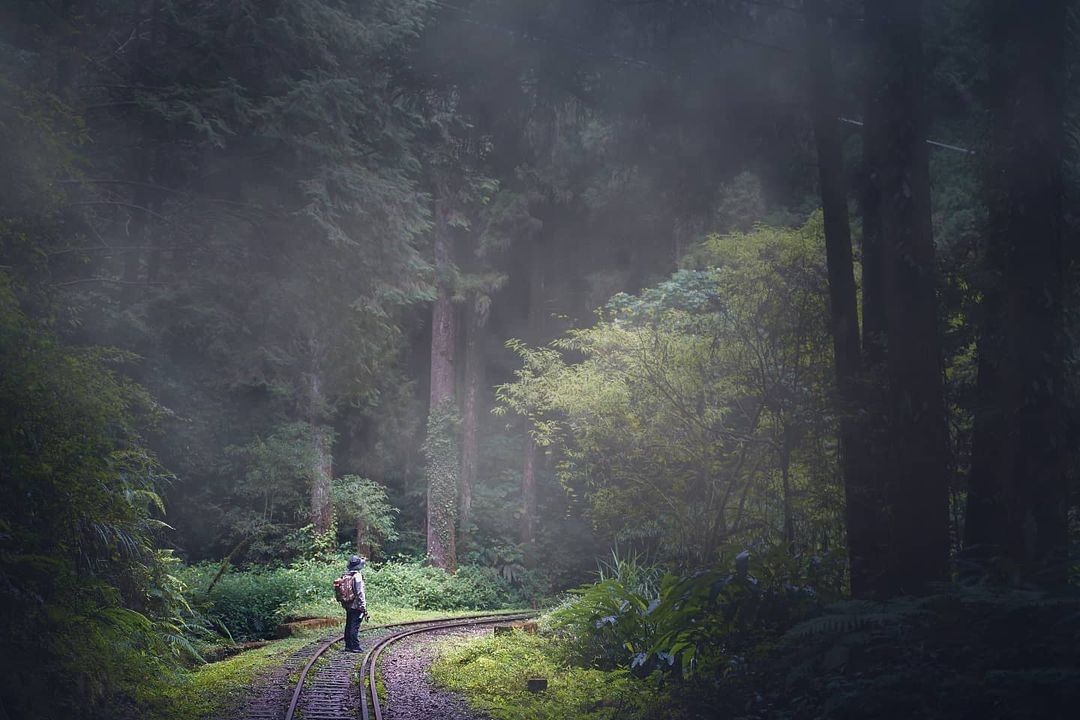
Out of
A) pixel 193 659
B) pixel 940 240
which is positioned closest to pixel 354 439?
pixel 193 659

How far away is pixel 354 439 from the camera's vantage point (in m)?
33.0

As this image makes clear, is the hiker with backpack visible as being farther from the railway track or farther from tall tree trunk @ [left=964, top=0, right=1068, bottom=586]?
tall tree trunk @ [left=964, top=0, right=1068, bottom=586]

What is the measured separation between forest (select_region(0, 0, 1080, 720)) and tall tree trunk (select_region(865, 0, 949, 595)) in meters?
0.03

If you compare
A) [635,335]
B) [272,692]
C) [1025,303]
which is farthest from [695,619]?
[635,335]

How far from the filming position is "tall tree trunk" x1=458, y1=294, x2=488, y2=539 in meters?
32.6

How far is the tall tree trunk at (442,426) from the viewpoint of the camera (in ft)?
98.6

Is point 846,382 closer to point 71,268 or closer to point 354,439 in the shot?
point 71,268

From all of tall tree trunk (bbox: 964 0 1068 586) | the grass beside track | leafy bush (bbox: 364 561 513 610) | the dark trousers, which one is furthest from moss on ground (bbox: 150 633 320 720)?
leafy bush (bbox: 364 561 513 610)

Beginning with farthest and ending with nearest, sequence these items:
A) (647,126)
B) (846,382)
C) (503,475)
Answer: (503,475), (647,126), (846,382)

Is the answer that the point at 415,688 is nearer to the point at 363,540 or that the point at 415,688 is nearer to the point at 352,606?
the point at 352,606

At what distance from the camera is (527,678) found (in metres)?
11.3

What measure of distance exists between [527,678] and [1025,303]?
7.54 m

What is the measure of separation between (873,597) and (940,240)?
216 inches

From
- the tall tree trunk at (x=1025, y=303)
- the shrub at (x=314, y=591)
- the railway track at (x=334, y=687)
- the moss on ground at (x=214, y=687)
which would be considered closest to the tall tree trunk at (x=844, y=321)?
the tall tree trunk at (x=1025, y=303)
